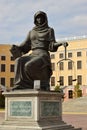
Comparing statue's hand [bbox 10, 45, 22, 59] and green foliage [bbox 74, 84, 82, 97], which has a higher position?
green foliage [bbox 74, 84, 82, 97]

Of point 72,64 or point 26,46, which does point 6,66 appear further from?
point 26,46

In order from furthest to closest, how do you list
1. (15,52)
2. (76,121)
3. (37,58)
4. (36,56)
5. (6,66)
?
(6,66), (76,121), (15,52), (36,56), (37,58)

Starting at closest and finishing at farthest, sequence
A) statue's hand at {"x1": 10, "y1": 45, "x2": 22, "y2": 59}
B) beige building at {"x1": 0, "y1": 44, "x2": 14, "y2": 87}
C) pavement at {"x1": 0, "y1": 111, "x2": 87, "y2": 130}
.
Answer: statue's hand at {"x1": 10, "y1": 45, "x2": 22, "y2": 59}, pavement at {"x1": 0, "y1": 111, "x2": 87, "y2": 130}, beige building at {"x1": 0, "y1": 44, "x2": 14, "y2": 87}

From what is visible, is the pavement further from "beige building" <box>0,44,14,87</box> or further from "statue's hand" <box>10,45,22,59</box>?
"beige building" <box>0,44,14,87</box>

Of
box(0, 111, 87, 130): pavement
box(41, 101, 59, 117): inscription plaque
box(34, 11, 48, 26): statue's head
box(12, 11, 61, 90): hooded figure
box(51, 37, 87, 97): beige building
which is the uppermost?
box(51, 37, 87, 97): beige building

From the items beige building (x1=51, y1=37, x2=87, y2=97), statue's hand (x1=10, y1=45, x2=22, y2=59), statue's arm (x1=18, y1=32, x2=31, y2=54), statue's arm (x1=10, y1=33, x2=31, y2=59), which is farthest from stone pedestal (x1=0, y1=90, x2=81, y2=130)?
beige building (x1=51, y1=37, x2=87, y2=97)

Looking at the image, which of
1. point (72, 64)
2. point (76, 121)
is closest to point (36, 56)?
point (76, 121)

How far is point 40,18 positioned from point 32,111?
344cm

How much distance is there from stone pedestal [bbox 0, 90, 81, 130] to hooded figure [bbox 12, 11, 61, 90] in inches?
15.6

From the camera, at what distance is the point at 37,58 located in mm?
13781

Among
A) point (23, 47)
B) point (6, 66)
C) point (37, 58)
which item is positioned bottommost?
point (37, 58)

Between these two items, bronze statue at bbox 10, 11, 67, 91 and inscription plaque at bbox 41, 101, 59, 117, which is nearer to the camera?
inscription plaque at bbox 41, 101, 59, 117

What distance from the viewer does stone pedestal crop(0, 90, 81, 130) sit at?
43.3 feet

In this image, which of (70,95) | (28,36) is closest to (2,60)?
(70,95)
